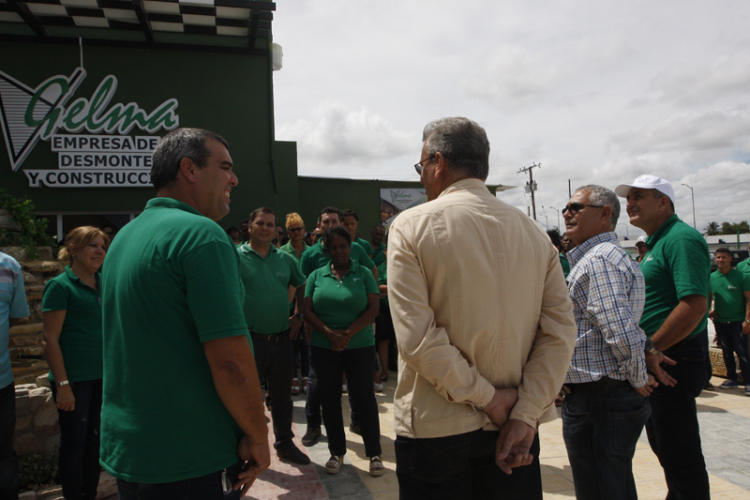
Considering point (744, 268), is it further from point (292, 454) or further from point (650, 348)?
point (292, 454)

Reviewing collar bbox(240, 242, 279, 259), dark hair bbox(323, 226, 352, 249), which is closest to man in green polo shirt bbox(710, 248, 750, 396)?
dark hair bbox(323, 226, 352, 249)

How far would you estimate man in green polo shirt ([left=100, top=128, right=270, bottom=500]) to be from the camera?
1.59m

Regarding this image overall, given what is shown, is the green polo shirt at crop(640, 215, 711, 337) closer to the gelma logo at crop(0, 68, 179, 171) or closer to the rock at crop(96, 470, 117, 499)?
the rock at crop(96, 470, 117, 499)

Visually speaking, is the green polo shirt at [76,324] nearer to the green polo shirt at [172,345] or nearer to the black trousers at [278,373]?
the black trousers at [278,373]

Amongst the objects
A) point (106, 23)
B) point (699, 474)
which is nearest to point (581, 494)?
point (699, 474)

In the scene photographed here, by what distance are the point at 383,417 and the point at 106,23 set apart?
31.6ft

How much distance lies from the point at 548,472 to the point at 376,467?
1.38 metres

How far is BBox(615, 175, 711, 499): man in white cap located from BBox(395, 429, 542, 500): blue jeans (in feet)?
4.60

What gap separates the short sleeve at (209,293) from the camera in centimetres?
157

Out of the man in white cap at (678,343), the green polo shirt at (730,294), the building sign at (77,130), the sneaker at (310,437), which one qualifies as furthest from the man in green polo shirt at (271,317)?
the building sign at (77,130)

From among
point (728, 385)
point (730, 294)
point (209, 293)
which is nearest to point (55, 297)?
point (209, 293)

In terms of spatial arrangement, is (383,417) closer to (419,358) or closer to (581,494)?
(581,494)

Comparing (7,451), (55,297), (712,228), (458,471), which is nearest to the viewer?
(458,471)

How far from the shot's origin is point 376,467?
3963 millimetres
